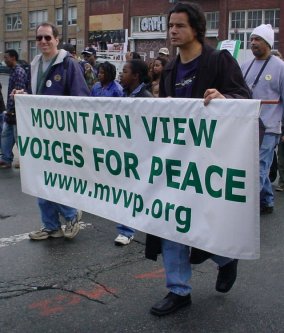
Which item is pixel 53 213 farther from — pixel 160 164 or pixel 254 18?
pixel 254 18

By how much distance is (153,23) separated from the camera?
4138 cm

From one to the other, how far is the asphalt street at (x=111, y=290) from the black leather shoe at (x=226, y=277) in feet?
0.35

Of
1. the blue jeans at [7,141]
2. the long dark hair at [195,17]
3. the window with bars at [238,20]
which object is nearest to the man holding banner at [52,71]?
the long dark hair at [195,17]

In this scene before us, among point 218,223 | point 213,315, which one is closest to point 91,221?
point 213,315

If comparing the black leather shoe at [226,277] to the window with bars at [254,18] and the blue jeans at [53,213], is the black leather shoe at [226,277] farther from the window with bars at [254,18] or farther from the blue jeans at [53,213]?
the window with bars at [254,18]

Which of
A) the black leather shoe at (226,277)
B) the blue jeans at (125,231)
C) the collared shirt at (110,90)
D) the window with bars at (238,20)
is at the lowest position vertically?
the blue jeans at (125,231)

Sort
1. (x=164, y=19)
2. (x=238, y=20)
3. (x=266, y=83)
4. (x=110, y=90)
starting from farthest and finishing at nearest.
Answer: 1. (x=164, y=19)
2. (x=238, y=20)
3. (x=266, y=83)
4. (x=110, y=90)

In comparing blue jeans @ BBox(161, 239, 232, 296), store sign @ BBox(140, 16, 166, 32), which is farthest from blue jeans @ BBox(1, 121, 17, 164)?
store sign @ BBox(140, 16, 166, 32)

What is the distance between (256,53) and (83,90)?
2.19m

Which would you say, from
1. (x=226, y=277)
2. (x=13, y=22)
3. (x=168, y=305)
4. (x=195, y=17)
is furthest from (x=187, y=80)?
(x=13, y=22)

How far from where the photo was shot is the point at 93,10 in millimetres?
46406

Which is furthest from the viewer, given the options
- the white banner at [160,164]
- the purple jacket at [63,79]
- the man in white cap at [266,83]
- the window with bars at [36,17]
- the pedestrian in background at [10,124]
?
the window with bars at [36,17]

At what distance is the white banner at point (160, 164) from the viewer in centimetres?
291

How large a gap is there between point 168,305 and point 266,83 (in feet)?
10.9
